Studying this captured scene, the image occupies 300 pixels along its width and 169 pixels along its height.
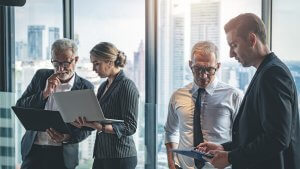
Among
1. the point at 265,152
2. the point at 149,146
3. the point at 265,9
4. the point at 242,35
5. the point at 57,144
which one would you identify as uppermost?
the point at 265,9

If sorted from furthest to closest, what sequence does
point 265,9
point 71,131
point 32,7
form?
point 32,7 < point 265,9 < point 71,131

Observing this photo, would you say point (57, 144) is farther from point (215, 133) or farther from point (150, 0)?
point (150, 0)

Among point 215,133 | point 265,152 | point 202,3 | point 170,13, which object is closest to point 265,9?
point 202,3

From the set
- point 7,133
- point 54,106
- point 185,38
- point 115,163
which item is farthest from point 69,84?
point 7,133

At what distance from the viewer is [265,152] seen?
1570 mm

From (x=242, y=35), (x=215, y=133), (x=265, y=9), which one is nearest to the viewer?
(x=242, y=35)

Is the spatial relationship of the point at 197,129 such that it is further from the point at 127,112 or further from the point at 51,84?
the point at 51,84

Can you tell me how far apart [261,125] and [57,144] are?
139 cm

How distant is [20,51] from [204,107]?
2497 mm

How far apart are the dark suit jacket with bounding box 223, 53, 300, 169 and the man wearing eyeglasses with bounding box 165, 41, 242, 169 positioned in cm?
53

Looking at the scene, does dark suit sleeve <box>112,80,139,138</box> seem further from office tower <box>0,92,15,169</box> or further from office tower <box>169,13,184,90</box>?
office tower <box>0,92,15,169</box>

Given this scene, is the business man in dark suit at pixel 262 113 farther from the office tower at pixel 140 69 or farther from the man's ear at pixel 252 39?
the office tower at pixel 140 69

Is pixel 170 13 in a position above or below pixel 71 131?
above

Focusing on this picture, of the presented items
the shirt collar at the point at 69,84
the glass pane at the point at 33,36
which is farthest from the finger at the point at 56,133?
the glass pane at the point at 33,36
